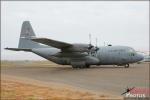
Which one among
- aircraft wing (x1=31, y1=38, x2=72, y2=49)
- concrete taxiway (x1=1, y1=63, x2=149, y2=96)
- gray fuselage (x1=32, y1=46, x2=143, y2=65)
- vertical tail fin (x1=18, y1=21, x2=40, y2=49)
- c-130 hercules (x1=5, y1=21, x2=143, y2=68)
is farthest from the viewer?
vertical tail fin (x1=18, y1=21, x2=40, y2=49)

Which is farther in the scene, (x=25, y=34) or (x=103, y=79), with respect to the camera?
(x=25, y=34)

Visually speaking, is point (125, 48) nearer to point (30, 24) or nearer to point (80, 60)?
point (80, 60)

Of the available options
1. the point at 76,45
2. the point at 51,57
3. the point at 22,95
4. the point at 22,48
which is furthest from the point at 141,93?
the point at 22,48

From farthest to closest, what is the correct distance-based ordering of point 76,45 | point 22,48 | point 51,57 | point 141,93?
1. point 22,48
2. point 51,57
3. point 76,45
4. point 141,93

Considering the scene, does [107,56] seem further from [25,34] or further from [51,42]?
[25,34]

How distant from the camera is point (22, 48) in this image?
43.3 metres

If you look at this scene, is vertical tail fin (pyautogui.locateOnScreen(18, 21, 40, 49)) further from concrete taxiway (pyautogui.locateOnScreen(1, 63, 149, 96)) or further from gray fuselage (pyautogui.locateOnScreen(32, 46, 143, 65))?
concrete taxiway (pyautogui.locateOnScreen(1, 63, 149, 96))

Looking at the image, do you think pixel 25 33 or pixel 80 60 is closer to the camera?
pixel 80 60

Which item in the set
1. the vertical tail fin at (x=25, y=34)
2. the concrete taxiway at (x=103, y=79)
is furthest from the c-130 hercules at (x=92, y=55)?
the vertical tail fin at (x=25, y=34)

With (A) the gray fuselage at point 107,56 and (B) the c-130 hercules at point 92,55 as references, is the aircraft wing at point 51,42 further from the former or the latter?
(A) the gray fuselage at point 107,56

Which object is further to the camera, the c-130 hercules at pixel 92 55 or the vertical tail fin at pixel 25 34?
the vertical tail fin at pixel 25 34

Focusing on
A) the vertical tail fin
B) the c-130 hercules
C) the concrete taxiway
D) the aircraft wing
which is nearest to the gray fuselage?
the c-130 hercules

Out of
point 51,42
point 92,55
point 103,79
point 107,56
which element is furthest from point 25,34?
point 103,79

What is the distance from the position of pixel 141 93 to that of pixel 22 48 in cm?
3437
